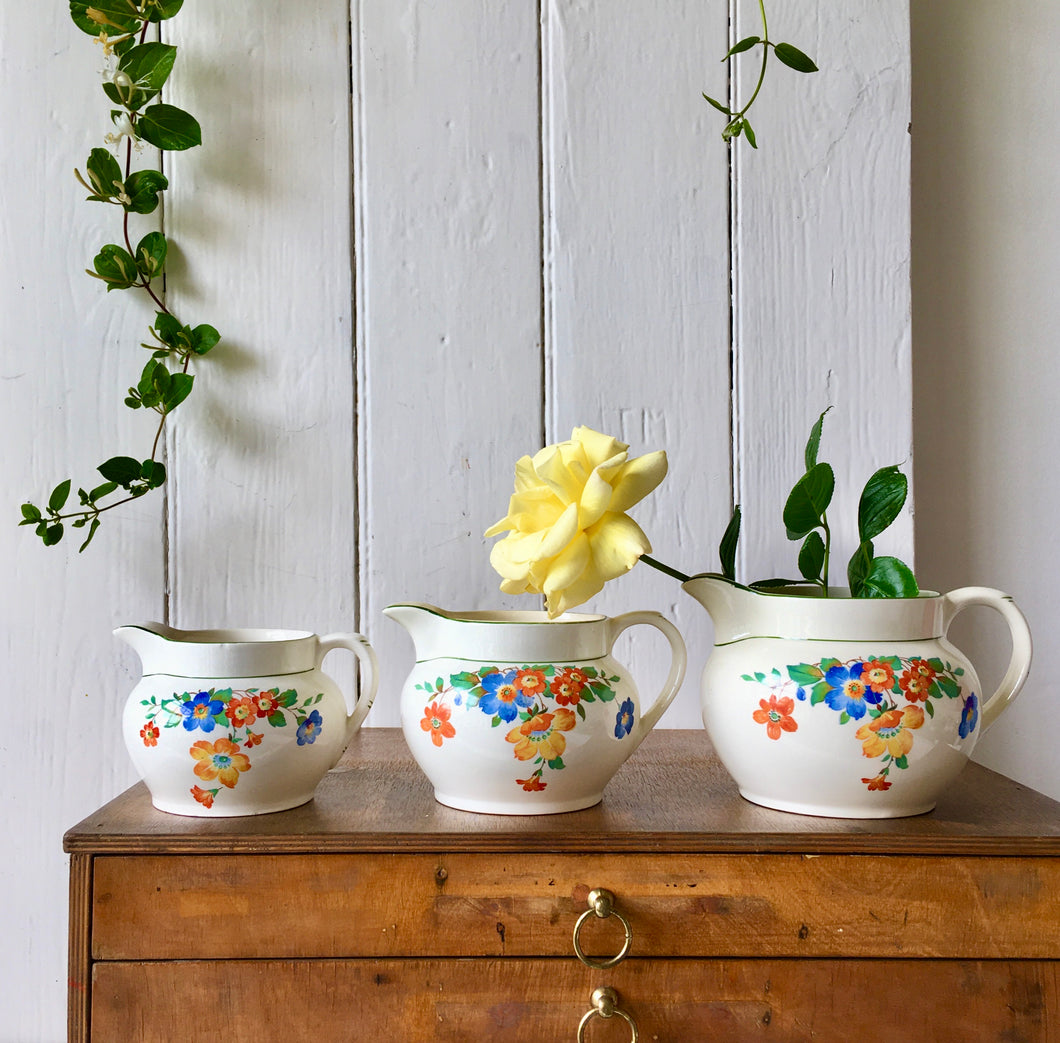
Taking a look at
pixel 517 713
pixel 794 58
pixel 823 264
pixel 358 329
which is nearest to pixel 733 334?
pixel 823 264

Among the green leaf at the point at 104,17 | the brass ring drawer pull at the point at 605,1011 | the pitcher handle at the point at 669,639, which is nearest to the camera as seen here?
the brass ring drawer pull at the point at 605,1011

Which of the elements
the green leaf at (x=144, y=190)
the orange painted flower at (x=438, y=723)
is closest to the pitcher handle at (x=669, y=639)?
the orange painted flower at (x=438, y=723)

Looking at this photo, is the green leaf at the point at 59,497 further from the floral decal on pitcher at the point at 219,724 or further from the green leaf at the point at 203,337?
the floral decal on pitcher at the point at 219,724

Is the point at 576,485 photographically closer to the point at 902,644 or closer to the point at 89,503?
the point at 902,644

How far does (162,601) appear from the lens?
86cm

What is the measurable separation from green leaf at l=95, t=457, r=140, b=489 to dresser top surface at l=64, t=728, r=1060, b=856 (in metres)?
0.29

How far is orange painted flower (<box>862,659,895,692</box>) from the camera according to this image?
0.57 m

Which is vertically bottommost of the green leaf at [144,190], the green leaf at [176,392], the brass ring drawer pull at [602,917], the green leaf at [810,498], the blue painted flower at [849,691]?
the brass ring drawer pull at [602,917]

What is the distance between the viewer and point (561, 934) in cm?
55

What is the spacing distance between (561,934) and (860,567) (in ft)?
1.06

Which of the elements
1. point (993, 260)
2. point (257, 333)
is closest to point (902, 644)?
point (993, 260)

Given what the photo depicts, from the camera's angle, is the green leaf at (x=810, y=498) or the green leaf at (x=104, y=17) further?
the green leaf at (x=104, y=17)

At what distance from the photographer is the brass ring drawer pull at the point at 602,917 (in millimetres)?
540

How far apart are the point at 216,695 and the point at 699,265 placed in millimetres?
560
